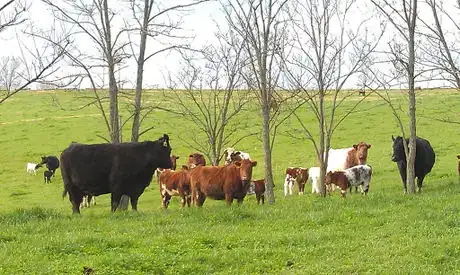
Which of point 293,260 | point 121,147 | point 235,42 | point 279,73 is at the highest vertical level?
point 235,42

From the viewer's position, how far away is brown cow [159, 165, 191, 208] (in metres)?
19.2

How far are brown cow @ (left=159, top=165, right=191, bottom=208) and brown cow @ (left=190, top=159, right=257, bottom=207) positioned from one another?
6.95 ft

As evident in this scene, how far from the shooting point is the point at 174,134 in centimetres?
4753

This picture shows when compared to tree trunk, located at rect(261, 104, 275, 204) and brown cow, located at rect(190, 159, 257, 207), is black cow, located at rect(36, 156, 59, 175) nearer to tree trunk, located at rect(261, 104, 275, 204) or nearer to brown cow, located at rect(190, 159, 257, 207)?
brown cow, located at rect(190, 159, 257, 207)

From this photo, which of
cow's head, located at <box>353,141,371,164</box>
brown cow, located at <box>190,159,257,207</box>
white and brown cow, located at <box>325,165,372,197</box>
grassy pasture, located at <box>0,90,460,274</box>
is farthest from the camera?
cow's head, located at <box>353,141,371,164</box>

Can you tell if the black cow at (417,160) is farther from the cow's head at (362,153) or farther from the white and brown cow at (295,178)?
the white and brown cow at (295,178)

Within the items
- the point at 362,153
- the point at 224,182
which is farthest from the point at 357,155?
the point at 224,182

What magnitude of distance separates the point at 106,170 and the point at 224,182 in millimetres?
3308

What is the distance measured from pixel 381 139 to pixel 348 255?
107ft

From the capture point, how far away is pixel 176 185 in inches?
778

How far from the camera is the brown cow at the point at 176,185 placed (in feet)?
63.0

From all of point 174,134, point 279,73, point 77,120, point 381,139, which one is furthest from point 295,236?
point 77,120

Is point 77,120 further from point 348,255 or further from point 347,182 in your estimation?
point 348,255

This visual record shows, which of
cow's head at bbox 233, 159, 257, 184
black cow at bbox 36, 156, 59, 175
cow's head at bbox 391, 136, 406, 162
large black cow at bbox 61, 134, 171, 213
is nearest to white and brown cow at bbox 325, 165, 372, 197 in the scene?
cow's head at bbox 391, 136, 406, 162
